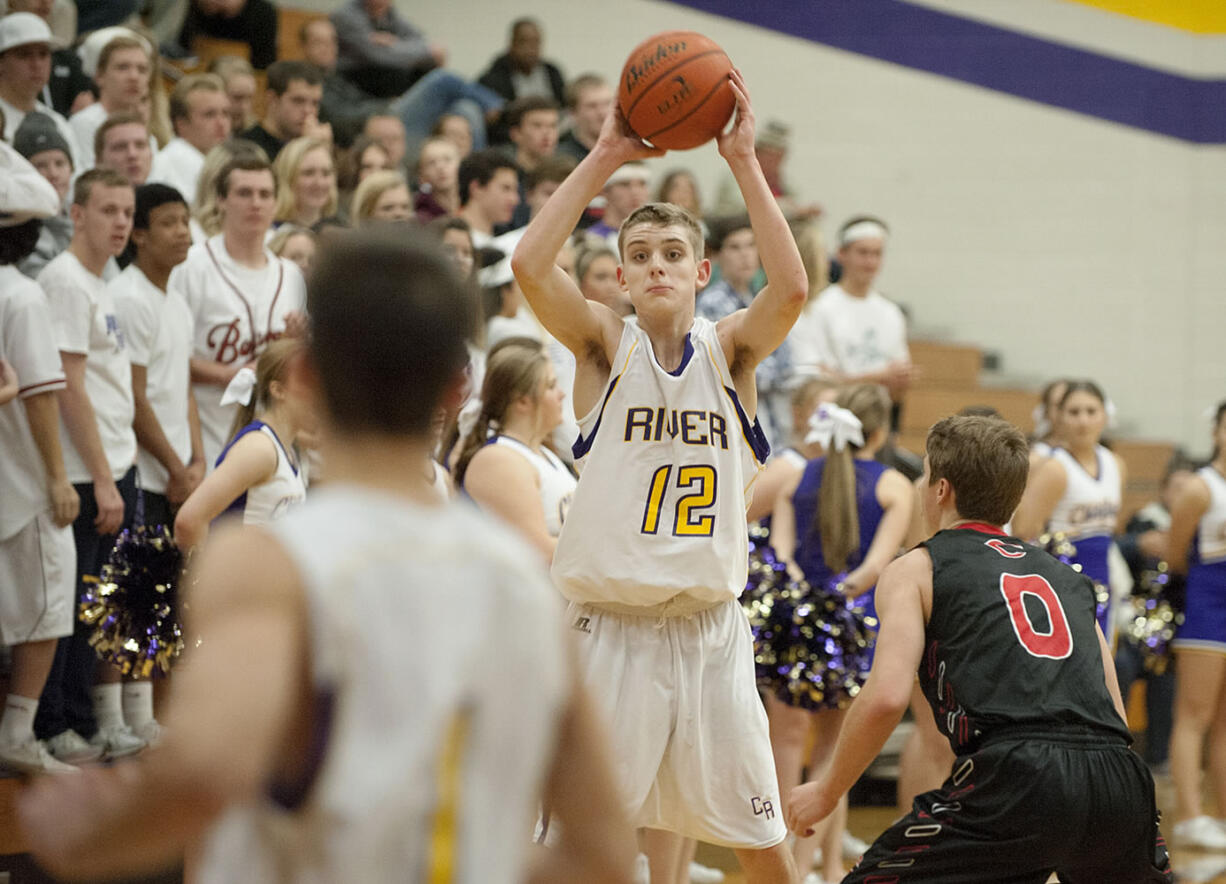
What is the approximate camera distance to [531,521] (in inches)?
191

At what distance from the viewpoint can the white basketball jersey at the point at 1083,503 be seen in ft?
24.5

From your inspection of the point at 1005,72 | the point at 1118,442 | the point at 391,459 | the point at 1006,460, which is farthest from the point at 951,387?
the point at 391,459

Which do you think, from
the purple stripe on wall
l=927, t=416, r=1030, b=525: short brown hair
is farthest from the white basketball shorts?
the purple stripe on wall

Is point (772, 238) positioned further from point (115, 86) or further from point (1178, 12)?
point (1178, 12)

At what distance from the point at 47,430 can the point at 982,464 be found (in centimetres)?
355

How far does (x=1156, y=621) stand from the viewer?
7340 mm

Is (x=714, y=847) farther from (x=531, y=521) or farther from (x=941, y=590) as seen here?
(x=941, y=590)

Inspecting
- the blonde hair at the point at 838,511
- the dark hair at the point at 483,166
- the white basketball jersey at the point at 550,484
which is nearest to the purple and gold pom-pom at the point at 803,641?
the blonde hair at the point at 838,511

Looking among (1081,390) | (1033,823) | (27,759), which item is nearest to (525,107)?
(1081,390)

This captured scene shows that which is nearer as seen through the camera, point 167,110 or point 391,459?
point 391,459

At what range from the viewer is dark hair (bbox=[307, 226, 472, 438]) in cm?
165

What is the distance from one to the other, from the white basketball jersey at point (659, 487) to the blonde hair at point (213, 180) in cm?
337

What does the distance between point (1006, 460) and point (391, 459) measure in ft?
7.21

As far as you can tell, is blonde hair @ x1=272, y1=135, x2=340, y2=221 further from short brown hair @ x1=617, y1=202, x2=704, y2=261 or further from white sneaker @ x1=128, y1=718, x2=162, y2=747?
short brown hair @ x1=617, y1=202, x2=704, y2=261
